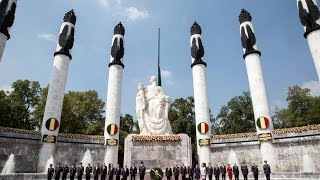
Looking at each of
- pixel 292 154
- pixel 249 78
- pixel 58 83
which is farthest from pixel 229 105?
pixel 58 83

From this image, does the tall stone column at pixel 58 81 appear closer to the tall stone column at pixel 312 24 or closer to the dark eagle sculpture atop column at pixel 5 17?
the dark eagle sculpture atop column at pixel 5 17

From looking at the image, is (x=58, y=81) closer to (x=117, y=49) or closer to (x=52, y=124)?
(x=52, y=124)

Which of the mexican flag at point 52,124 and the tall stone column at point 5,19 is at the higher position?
the tall stone column at point 5,19

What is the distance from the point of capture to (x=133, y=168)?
1565cm

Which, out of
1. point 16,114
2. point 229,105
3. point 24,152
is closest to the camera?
point 24,152

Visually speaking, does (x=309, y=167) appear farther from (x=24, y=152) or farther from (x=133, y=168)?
(x=24, y=152)

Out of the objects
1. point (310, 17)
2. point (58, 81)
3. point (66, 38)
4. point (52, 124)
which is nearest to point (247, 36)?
point (310, 17)

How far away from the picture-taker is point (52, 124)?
871 inches

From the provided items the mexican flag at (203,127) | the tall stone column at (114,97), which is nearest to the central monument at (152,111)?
the tall stone column at (114,97)

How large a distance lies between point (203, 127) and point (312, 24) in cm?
1313

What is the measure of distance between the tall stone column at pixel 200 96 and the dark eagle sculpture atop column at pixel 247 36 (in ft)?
13.8

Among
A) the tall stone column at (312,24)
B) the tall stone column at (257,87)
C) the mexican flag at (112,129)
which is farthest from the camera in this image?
the mexican flag at (112,129)

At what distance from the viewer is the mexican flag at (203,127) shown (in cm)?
2408

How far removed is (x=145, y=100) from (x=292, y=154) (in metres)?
12.9
